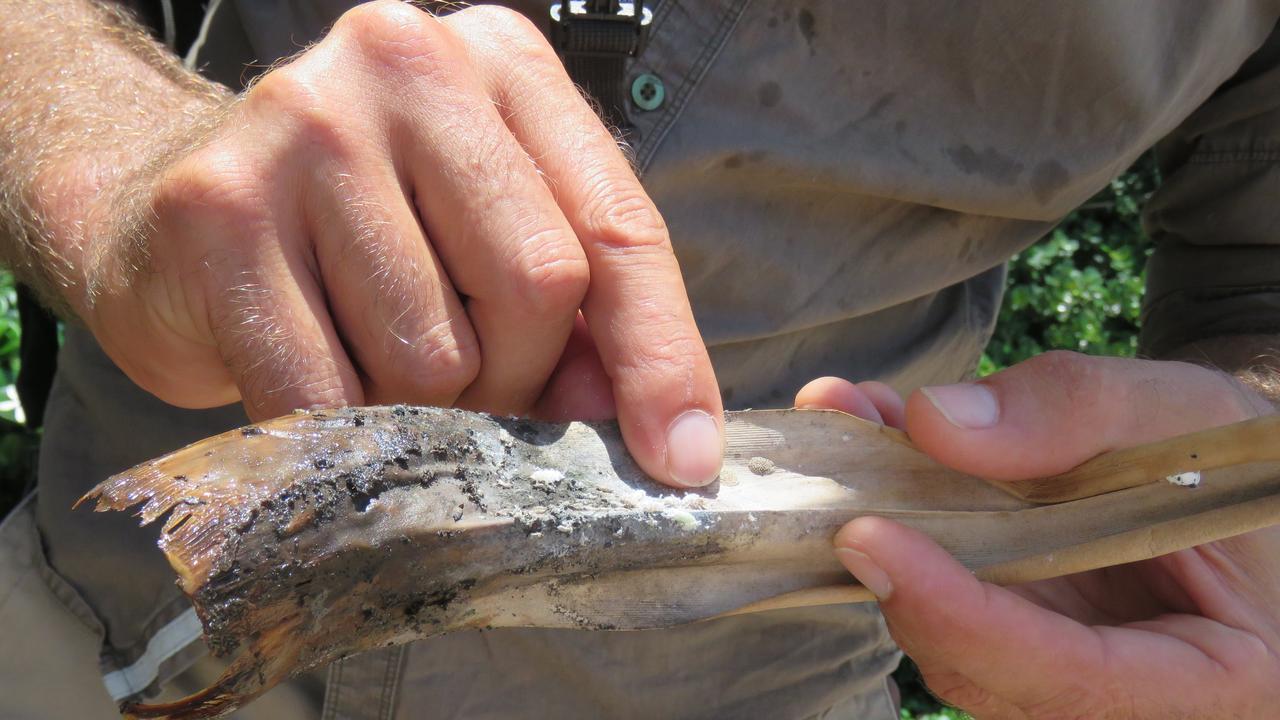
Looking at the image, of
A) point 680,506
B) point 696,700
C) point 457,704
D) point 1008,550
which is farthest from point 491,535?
point 696,700

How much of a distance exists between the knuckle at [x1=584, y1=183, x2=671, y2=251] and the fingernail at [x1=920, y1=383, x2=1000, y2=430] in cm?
43

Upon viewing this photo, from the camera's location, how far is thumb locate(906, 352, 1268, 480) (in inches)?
47.2

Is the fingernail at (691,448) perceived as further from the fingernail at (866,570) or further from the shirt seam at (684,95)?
the shirt seam at (684,95)

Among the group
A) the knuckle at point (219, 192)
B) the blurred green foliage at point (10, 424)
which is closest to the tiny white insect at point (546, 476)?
the knuckle at point (219, 192)

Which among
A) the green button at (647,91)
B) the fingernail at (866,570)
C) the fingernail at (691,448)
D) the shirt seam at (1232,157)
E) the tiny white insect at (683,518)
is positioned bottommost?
the fingernail at (866,570)

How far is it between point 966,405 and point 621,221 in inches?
20.6

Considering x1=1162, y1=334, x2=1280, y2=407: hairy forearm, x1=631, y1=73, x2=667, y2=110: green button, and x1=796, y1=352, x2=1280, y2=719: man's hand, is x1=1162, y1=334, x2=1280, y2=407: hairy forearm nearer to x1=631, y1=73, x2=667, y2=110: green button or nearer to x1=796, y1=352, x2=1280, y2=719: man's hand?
x1=796, y1=352, x2=1280, y2=719: man's hand

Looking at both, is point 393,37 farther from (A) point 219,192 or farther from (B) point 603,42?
(B) point 603,42

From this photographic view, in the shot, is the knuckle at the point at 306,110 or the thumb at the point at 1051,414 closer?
the knuckle at the point at 306,110

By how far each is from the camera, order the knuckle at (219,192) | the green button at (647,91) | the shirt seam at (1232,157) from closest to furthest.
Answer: the knuckle at (219,192), the green button at (647,91), the shirt seam at (1232,157)

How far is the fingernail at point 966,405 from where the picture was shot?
3.93ft

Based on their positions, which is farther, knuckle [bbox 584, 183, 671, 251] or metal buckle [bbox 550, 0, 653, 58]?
metal buckle [bbox 550, 0, 653, 58]

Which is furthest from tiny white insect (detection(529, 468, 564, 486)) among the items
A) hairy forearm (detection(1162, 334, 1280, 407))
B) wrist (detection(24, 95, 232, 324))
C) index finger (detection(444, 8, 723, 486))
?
hairy forearm (detection(1162, 334, 1280, 407))

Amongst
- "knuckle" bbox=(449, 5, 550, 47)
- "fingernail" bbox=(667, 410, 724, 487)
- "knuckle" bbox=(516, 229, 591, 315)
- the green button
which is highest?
"knuckle" bbox=(449, 5, 550, 47)
